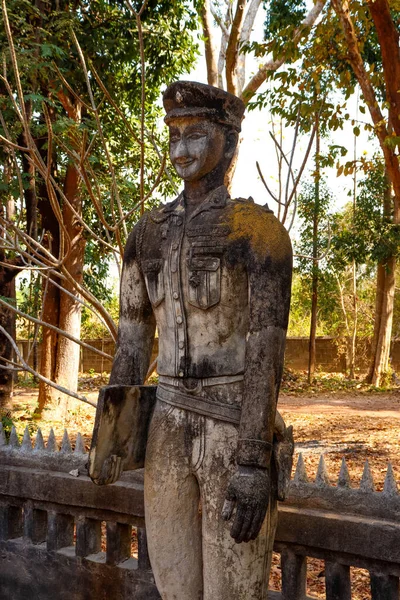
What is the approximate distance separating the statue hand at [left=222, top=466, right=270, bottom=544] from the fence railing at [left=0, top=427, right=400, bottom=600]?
0.79 metres

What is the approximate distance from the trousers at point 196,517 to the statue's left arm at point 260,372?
0.42 feet

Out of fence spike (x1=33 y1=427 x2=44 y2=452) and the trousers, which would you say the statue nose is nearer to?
the trousers

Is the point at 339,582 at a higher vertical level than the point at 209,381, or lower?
lower

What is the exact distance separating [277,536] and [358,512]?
39 cm

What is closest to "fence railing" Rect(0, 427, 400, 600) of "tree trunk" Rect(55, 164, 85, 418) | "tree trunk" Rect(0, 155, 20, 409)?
"tree trunk" Rect(0, 155, 20, 409)

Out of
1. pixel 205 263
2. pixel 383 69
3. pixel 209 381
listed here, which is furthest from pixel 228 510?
pixel 383 69

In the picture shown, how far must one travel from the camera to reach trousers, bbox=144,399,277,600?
7.94ft

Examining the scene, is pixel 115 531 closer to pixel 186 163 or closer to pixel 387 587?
pixel 387 587

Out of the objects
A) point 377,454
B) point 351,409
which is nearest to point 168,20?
point 377,454

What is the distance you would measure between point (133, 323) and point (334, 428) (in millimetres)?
9600

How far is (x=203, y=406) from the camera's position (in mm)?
2523

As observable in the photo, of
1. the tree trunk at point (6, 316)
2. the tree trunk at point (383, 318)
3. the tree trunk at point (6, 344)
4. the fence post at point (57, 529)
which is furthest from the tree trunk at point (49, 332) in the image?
the tree trunk at point (383, 318)

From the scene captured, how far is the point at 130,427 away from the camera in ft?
8.73

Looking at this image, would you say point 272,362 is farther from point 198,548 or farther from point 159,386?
point 198,548
